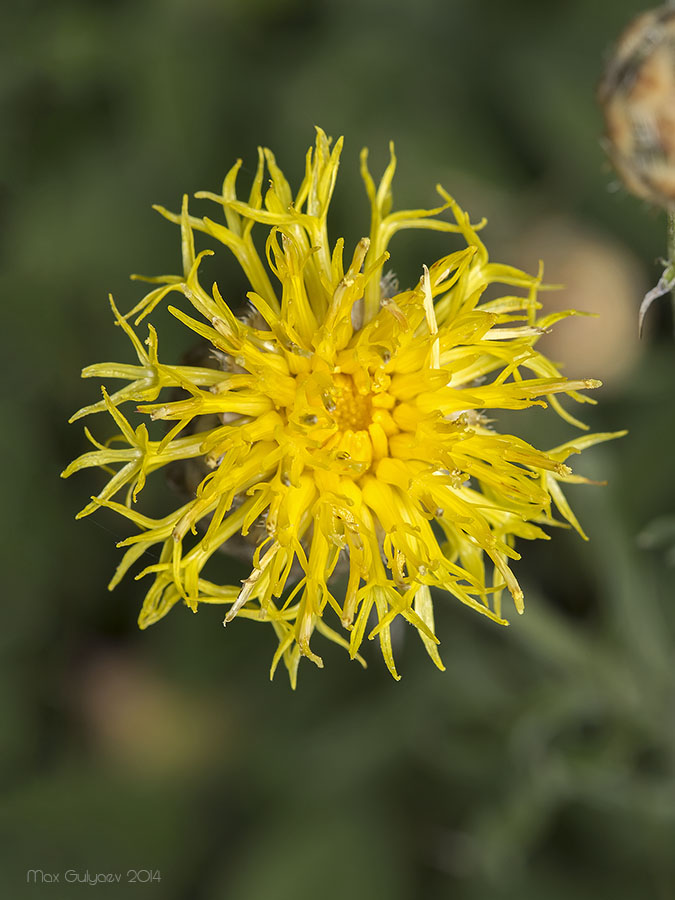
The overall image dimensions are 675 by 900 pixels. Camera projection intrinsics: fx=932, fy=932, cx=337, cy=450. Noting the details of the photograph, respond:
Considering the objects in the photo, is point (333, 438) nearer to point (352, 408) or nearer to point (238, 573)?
point (352, 408)

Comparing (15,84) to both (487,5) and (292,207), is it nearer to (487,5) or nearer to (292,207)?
(487,5)

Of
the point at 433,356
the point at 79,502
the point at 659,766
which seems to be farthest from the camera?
the point at 79,502

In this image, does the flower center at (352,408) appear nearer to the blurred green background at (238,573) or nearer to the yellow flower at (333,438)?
the yellow flower at (333,438)

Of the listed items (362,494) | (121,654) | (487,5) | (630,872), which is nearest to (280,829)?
(121,654)

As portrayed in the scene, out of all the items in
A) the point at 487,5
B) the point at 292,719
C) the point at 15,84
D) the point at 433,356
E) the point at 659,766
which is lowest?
the point at 292,719

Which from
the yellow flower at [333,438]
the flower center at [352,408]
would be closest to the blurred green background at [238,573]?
the yellow flower at [333,438]

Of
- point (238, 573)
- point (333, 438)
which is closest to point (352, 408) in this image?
point (333, 438)

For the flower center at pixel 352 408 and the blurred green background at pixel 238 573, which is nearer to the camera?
the flower center at pixel 352 408

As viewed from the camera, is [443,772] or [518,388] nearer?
[518,388]
